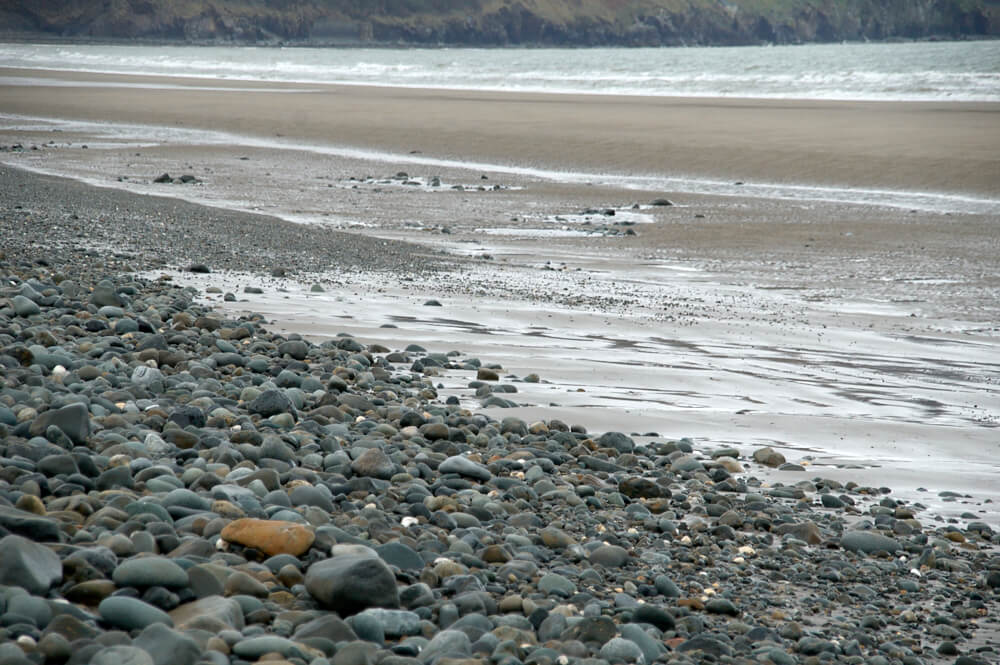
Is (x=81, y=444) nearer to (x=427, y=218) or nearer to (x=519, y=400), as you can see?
(x=519, y=400)

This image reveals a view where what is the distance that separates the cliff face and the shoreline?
122 meters

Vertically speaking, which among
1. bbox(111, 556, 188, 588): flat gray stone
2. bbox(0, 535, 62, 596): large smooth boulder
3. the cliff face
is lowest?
bbox(111, 556, 188, 588): flat gray stone

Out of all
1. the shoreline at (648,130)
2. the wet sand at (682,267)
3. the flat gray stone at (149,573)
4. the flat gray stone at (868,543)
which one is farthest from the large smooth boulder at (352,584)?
the shoreline at (648,130)

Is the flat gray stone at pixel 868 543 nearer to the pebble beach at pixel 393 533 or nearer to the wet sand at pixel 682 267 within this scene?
the pebble beach at pixel 393 533

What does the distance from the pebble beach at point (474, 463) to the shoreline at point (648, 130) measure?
30.7 ft

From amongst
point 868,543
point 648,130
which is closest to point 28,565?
point 868,543

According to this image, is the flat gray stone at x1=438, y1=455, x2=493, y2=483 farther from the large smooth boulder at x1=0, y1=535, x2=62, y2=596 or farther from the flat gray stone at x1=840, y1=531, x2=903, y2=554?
the large smooth boulder at x1=0, y1=535, x2=62, y2=596

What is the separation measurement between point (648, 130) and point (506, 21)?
152 m

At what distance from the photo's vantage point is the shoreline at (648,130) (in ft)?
61.1

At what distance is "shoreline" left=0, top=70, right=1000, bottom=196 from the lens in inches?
733

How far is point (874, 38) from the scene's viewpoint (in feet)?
568

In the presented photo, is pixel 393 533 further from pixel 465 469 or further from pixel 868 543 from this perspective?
pixel 868 543

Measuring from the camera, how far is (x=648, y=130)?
79.3 feet

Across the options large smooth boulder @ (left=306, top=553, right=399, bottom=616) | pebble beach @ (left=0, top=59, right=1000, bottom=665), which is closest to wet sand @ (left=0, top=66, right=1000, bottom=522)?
pebble beach @ (left=0, top=59, right=1000, bottom=665)
